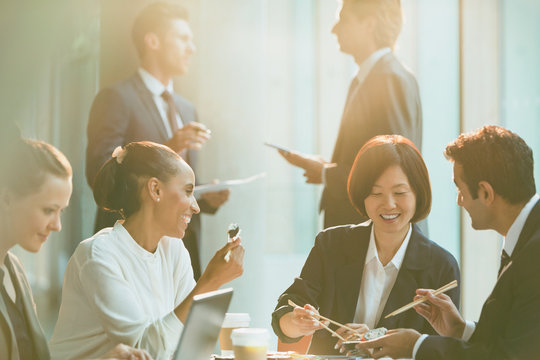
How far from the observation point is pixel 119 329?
5.46 ft

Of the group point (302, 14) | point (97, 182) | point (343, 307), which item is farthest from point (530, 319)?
point (302, 14)

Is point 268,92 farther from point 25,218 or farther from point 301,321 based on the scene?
point 25,218

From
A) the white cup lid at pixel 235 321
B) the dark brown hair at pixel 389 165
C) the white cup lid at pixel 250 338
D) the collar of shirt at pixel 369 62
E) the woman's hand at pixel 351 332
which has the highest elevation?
the collar of shirt at pixel 369 62

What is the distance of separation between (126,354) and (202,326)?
20cm

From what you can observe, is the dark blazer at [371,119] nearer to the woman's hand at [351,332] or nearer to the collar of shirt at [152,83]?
the woman's hand at [351,332]

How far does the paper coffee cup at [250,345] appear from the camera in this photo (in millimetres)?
1571

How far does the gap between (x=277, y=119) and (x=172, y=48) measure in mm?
1114

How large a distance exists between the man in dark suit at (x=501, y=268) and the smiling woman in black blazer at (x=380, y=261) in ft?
0.67

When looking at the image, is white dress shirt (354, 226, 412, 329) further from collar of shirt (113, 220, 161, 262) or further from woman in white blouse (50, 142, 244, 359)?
collar of shirt (113, 220, 161, 262)

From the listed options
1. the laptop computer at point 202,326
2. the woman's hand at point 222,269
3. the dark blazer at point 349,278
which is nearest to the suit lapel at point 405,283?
the dark blazer at point 349,278

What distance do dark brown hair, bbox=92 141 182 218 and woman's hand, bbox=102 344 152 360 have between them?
50 cm

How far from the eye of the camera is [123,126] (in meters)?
3.20

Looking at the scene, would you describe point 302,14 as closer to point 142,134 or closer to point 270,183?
point 270,183

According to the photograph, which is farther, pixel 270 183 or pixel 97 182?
pixel 270 183
